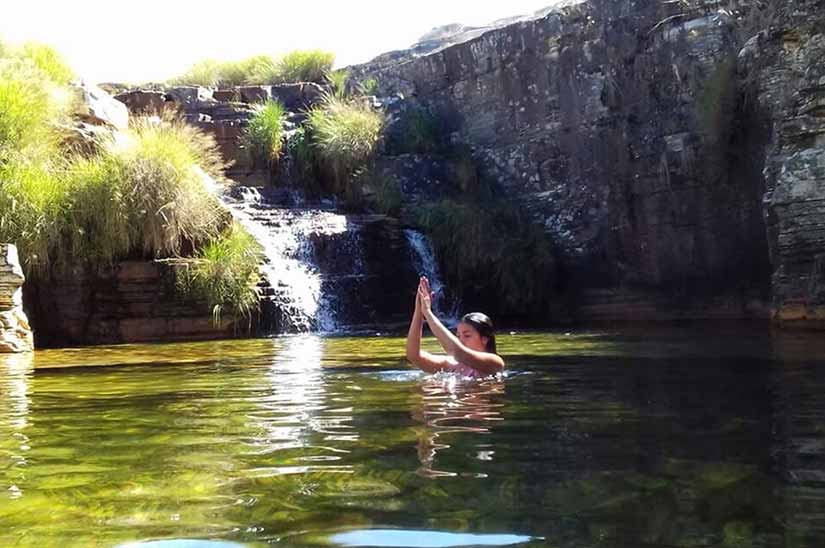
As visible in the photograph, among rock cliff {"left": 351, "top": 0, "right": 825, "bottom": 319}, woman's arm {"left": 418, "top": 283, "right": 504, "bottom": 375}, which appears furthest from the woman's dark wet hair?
rock cliff {"left": 351, "top": 0, "right": 825, "bottom": 319}

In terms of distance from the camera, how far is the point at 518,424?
3.94m

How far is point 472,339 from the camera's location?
238 inches

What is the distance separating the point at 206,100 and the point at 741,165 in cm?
1029

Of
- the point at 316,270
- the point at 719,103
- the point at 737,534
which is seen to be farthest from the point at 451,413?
the point at 719,103

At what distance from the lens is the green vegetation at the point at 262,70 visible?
64.8 feet

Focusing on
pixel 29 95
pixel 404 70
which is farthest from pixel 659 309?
pixel 29 95

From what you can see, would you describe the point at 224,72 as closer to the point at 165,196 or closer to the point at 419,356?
the point at 165,196

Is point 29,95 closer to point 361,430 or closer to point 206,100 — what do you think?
point 206,100

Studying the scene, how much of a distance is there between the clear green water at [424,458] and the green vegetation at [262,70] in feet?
47.3

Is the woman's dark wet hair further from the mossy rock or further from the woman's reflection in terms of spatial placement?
the mossy rock

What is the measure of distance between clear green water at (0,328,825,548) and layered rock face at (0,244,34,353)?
133 inches

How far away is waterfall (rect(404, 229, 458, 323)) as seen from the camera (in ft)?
43.6

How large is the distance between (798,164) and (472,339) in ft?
18.5

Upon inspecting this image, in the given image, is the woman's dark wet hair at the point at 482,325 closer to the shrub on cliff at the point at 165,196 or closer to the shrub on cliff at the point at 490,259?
the shrub on cliff at the point at 165,196
